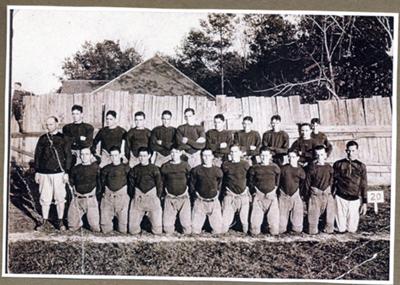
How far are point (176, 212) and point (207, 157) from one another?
190 millimetres

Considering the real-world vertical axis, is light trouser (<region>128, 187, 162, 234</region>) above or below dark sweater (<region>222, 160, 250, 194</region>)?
below

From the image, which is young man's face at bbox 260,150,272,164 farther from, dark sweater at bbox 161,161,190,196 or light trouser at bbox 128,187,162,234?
light trouser at bbox 128,187,162,234

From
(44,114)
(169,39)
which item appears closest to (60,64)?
(44,114)

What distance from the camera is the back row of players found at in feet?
8.74

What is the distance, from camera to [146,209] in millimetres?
2666

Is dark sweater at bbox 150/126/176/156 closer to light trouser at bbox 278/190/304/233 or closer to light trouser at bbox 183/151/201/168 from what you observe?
light trouser at bbox 183/151/201/168

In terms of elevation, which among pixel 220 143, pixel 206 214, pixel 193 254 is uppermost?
pixel 220 143

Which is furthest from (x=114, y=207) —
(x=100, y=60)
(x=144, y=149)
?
(x=100, y=60)

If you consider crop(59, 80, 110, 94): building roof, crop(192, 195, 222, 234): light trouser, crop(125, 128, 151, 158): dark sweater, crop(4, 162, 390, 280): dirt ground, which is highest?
crop(59, 80, 110, 94): building roof

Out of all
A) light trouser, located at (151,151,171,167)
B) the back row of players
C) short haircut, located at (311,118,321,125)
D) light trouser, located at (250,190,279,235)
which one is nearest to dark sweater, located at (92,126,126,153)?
the back row of players

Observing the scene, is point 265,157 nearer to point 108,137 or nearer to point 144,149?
point 144,149

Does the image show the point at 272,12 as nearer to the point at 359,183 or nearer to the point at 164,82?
the point at 164,82

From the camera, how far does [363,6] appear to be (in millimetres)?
Result: 2670

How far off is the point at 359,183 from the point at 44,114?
968 mm
